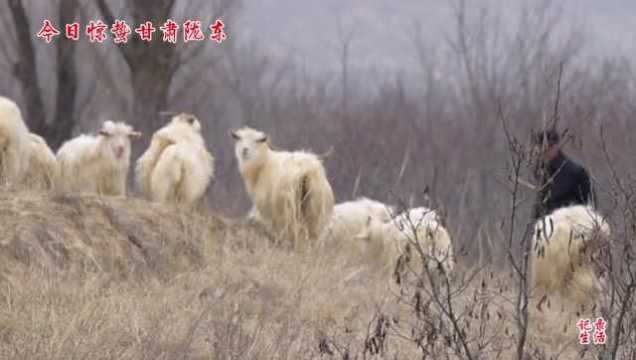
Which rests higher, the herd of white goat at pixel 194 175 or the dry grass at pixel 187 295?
the herd of white goat at pixel 194 175

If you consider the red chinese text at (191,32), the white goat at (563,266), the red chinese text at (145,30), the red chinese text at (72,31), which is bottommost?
the white goat at (563,266)

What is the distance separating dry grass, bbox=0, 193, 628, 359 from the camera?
7.49 meters

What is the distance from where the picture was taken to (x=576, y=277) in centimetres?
1175

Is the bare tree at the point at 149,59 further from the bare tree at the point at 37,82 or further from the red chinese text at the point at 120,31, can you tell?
the bare tree at the point at 37,82

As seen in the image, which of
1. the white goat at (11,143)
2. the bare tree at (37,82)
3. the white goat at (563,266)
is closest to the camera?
the white goat at (563,266)

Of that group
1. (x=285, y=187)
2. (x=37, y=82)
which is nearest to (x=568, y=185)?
(x=285, y=187)

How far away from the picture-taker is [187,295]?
31.2 ft

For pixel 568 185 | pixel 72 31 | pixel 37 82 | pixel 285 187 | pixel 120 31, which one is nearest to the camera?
pixel 568 185

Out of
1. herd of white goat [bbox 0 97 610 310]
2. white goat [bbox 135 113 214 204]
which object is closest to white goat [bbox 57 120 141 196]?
herd of white goat [bbox 0 97 610 310]

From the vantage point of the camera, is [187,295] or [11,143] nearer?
[187,295]

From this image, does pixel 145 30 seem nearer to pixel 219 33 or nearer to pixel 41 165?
pixel 219 33

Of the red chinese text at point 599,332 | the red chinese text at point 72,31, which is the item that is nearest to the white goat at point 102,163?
the red chinese text at point 72,31

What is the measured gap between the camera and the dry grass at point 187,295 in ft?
24.6

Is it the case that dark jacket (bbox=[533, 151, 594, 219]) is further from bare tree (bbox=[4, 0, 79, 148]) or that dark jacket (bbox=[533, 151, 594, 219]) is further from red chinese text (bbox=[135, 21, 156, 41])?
bare tree (bbox=[4, 0, 79, 148])
